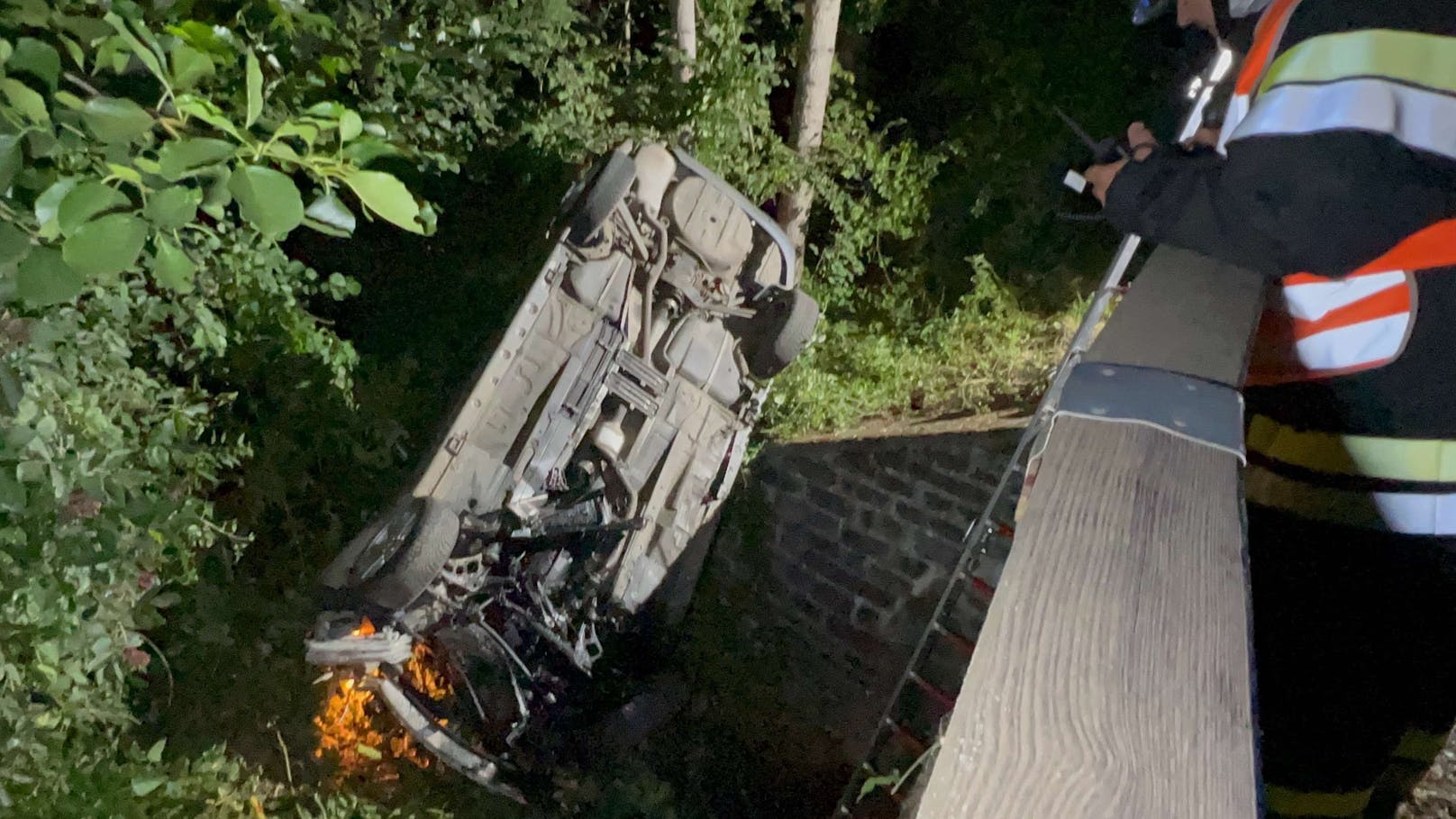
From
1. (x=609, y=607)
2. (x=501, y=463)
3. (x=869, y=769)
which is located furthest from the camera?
(x=609, y=607)

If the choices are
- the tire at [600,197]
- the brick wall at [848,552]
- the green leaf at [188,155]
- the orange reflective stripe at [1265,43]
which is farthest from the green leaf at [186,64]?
the brick wall at [848,552]

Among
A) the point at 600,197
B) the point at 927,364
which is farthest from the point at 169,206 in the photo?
the point at 927,364

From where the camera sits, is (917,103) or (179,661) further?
(917,103)

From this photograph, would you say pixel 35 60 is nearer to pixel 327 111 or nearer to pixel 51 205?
pixel 51 205

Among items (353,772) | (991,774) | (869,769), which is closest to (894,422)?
(869,769)

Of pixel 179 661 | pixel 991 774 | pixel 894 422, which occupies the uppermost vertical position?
pixel 894 422

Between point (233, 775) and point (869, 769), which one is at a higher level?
point (869, 769)

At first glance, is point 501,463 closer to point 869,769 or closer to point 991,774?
point 869,769
